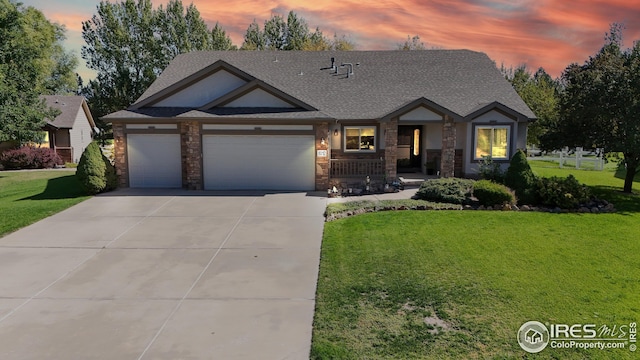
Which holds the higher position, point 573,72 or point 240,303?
point 573,72

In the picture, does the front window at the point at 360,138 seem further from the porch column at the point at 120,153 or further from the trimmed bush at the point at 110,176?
the trimmed bush at the point at 110,176

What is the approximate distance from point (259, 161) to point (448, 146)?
26.9 ft

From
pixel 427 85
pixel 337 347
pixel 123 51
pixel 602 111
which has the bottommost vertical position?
pixel 337 347

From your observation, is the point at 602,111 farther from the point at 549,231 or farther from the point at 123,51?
the point at 123,51

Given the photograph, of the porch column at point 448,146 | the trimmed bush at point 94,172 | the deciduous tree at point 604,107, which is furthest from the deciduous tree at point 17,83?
the deciduous tree at point 604,107

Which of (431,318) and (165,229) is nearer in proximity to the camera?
(431,318)

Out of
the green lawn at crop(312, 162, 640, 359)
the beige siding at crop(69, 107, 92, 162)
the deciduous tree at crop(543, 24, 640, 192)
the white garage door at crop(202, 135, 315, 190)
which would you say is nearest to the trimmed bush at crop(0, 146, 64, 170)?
the beige siding at crop(69, 107, 92, 162)

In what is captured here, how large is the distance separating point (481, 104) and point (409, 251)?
1293cm

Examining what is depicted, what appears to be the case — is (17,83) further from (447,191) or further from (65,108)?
(447,191)

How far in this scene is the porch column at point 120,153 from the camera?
19281 millimetres

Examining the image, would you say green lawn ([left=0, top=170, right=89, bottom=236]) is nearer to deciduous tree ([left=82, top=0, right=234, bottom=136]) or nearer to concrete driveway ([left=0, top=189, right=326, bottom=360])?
concrete driveway ([left=0, top=189, right=326, bottom=360])

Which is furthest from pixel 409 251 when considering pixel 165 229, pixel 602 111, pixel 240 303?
pixel 602 111

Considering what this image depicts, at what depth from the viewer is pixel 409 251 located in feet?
34.9

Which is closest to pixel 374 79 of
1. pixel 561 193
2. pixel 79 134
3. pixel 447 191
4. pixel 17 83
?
pixel 447 191
